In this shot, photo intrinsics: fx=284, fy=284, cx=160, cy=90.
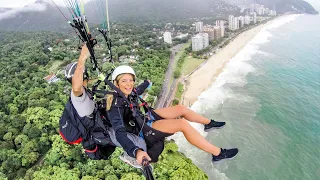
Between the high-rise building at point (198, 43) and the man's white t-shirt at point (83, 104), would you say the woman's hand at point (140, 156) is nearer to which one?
the man's white t-shirt at point (83, 104)

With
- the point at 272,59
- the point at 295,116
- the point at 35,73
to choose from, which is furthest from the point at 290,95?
the point at 35,73

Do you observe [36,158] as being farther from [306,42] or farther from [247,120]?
[306,42]

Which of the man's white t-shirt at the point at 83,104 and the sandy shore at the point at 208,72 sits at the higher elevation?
the man's white t-shirt at the point at 83,104

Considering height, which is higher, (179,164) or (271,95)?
(179,164)

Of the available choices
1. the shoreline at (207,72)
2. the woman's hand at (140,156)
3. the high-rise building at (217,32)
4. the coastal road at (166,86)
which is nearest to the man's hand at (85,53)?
the woman's hand at (140,156)

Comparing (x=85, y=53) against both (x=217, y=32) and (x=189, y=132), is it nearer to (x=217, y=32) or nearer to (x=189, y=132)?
(x=189, y=132)

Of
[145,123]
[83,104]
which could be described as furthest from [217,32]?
[83,104]
